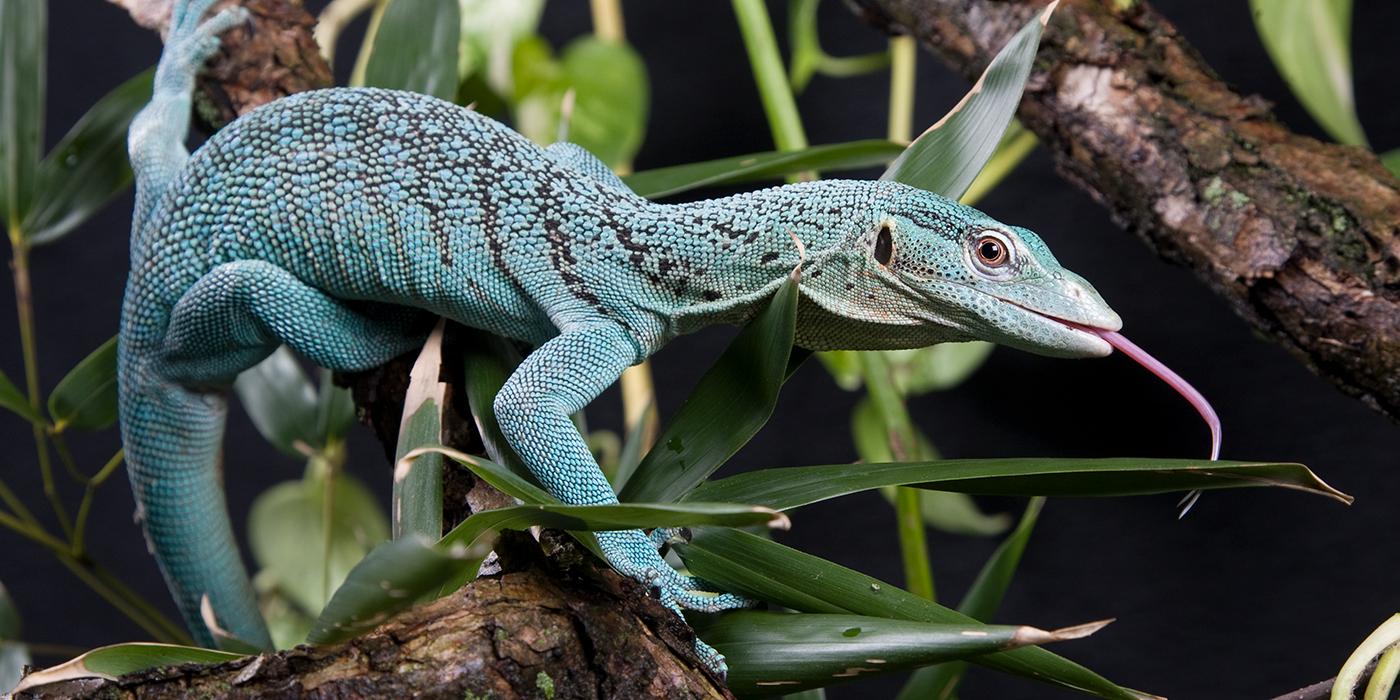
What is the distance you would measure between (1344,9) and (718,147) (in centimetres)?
133

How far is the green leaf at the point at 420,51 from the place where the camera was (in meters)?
1.53

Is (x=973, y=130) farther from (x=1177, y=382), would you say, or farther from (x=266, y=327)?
(x=266, y=327)

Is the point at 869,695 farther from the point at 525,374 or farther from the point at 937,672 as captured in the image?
the point at 525,374

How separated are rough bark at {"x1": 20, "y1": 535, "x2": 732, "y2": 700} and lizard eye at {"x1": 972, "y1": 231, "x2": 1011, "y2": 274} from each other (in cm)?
46

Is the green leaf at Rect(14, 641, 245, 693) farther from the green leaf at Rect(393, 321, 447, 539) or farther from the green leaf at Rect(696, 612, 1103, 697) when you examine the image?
the green leaf at Rect(696, 612, 1103, 697)

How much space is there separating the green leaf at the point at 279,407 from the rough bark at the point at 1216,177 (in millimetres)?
1175

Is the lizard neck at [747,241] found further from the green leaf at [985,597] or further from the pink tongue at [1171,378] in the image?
the green leaf at [985,597]

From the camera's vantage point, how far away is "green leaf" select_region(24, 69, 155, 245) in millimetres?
1667

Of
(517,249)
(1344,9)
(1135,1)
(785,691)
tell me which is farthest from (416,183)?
(1344,9)

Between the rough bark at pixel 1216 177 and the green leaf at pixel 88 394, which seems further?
the green leaf at pixel 88 394

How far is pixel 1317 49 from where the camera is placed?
158 cm

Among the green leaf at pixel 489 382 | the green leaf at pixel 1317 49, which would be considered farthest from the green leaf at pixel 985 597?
the green leaf at pixel 1317 49

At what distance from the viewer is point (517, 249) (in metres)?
1.18

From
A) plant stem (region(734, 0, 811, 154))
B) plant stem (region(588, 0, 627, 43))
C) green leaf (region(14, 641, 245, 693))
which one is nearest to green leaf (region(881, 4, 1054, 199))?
plant stem (region(734, 0, 811, 154))
